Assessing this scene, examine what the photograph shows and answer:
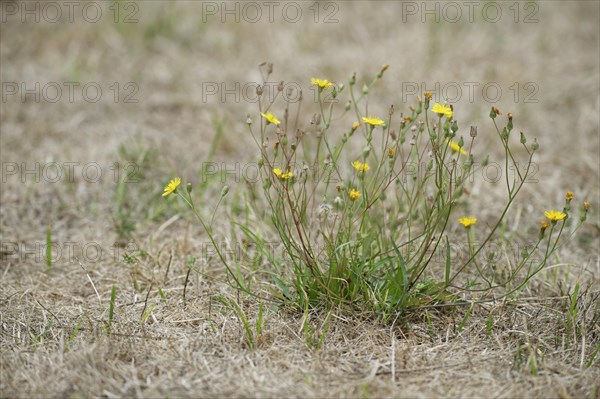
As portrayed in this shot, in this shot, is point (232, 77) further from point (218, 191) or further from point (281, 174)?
point (281, 174)

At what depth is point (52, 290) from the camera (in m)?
2.25

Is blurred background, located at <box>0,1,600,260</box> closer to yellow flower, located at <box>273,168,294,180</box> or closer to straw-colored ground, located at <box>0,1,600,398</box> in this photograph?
straw-colored ground, located at <box>0,1,600,398</box>

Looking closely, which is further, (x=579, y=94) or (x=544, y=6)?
(x=544, y=6)

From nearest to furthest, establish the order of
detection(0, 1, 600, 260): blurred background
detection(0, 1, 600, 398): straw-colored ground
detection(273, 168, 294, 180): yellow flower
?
detection(0, 1, 600, 398): straw-colored ground
detection(273, 168, 294, 180): yellow flower
detection(0, 1, 600, 260): blurred background

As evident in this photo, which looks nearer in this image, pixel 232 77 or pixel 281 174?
pixel 281 174

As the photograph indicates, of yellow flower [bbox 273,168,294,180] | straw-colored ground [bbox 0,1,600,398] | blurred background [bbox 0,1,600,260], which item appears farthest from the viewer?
blurred background [bbox 0,1,600,260]

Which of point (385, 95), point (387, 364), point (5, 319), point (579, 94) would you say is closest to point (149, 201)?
point (5, 319)

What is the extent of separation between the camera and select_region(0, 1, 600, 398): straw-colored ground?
178cm

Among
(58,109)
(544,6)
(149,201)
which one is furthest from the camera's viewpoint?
(544,6)

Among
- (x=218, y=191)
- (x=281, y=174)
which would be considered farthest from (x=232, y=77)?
(x=281, y=174)

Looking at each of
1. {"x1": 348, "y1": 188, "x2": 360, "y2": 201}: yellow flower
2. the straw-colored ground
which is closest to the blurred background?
the straw-colored ground

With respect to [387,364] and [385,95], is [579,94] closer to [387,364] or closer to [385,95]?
[385,95]

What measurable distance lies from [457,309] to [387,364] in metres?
0.40

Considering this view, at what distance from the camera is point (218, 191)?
9.75ft
